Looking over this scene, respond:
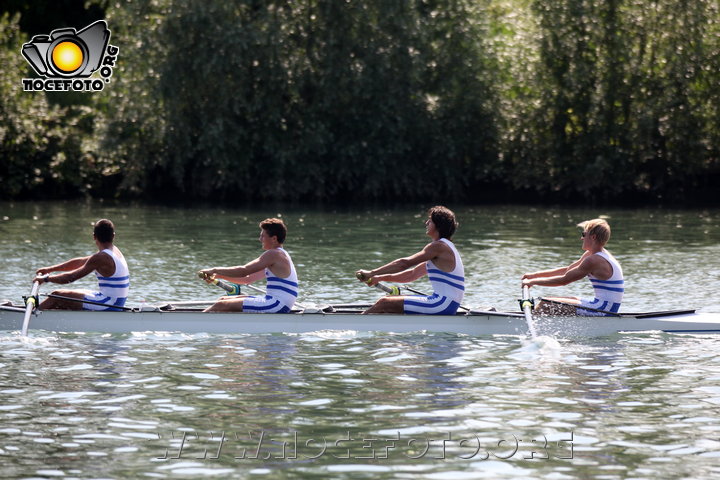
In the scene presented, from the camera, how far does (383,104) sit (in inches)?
1704

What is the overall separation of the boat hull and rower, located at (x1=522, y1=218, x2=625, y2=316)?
0.20 metres

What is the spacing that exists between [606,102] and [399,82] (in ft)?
25.4

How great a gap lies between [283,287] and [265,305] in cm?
34

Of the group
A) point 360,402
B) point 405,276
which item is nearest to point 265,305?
point 405,276

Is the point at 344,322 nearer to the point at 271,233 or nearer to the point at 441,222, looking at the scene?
the point at 271,233

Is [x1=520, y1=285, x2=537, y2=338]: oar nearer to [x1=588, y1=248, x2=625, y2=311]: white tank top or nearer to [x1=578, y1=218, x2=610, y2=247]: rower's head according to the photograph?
[x1=588, y1=248, x2=625, y2=311]: white tank top

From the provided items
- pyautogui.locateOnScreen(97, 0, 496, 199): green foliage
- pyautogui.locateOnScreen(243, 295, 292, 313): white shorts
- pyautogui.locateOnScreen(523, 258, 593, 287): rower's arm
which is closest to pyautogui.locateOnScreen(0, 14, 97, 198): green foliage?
pyautogui.locateOnScreen(97, 0, 496, 199): green foliage

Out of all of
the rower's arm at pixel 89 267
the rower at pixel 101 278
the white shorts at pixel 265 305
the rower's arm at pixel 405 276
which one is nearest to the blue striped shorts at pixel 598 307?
the rower's arm at pixel 405 276

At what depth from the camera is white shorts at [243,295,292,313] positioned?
53.3ft

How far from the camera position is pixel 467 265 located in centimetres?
2545

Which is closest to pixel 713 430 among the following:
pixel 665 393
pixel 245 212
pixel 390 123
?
pixel 665 393

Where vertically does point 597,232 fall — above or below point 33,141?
below

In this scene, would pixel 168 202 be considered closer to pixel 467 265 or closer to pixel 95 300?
pixel 467 265

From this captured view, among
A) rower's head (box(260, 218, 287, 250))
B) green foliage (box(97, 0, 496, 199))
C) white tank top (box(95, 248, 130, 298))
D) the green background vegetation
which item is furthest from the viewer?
the green background vegetation
